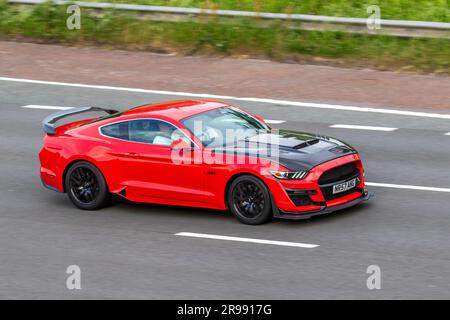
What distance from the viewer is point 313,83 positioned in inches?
886

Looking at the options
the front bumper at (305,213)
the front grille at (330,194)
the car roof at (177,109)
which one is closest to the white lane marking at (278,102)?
the car roof at (177,109)

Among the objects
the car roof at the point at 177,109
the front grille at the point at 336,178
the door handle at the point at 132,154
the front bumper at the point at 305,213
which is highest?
the car roof at the point at 177,109

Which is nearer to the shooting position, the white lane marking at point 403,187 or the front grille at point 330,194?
the front grille at point 330,194

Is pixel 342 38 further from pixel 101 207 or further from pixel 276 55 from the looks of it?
pixel 101 207

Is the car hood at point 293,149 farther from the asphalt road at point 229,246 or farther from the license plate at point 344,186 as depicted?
the asphalt road at point 229,246

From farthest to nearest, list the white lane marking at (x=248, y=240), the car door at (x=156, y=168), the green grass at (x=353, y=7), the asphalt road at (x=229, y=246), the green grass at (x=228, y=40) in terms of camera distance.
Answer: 1. the green grass at (x=353, y=7)
2. the green grass at (x=228, y=40)
3. the car door at (x=156, y=168)
4. the white lane marking at (x=248, y=240)
5. the asphalt road at (x=229, y=246)

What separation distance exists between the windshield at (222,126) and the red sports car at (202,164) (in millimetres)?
16

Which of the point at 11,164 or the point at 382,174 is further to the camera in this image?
the point at 11,164

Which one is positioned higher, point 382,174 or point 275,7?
point 275,7

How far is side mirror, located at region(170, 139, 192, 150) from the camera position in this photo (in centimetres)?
1513

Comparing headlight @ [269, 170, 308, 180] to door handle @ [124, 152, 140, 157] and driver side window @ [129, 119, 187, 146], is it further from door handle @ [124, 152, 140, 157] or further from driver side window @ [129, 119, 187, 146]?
door handle @ [124, 152, 140, 157]

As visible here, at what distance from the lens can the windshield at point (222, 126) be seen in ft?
49.9
